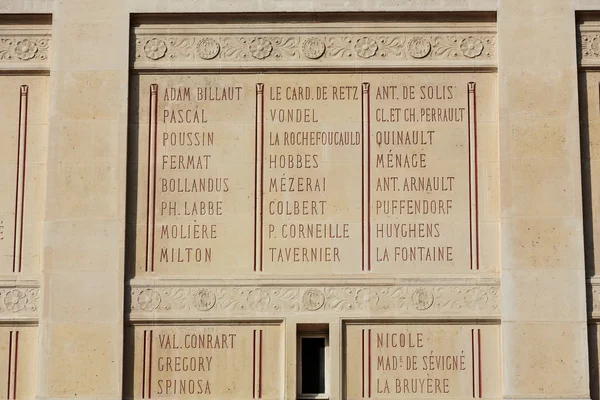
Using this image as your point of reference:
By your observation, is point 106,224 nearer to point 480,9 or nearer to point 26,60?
point 26,60

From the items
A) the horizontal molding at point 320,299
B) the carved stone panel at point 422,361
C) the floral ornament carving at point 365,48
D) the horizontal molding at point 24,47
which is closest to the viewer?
the carved stone panel at point 422,361

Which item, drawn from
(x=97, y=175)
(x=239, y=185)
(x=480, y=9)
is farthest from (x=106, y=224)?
(x=480, y=9)

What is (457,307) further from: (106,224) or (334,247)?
(106,224)

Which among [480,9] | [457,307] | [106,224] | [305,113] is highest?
[480,9]

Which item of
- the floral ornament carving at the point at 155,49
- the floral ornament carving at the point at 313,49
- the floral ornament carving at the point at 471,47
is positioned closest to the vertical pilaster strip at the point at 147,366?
the floral ornament carving at the point at 155,49

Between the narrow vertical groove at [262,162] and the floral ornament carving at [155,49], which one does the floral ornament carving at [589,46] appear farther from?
the floral ornament carving at [155,49]

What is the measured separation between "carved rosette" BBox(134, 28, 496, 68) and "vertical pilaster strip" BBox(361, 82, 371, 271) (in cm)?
69

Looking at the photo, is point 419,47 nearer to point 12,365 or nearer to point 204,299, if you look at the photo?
point 204,299

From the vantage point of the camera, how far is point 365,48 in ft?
65.5

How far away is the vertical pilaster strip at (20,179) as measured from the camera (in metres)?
19.5

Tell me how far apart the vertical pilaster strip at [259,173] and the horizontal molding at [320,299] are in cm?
55

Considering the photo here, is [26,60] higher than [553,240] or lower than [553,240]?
higher

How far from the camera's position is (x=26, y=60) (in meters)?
20.0

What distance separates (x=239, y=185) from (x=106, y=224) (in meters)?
2.20
